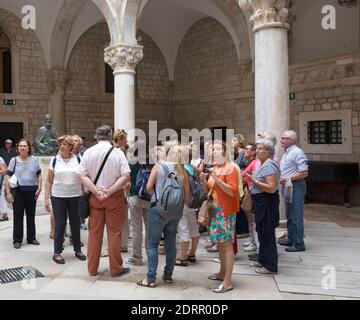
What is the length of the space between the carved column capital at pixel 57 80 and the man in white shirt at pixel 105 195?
1087 cm

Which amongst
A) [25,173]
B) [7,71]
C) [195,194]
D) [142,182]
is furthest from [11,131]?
[195,194]

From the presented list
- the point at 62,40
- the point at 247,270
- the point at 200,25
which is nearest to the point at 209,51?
the point at 200,25

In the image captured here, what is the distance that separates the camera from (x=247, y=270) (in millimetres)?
4297

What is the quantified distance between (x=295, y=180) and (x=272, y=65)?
1.85 meters

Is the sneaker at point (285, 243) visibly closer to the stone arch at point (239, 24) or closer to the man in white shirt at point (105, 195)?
the man in white shirt at point (105, 195)

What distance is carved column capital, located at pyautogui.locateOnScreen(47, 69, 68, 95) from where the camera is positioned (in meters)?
14.1

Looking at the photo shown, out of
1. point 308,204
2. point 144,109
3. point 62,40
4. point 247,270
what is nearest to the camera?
point 247,270

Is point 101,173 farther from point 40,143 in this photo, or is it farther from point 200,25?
point 200,25

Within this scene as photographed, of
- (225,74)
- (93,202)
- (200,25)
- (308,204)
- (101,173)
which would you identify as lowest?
(308,204)

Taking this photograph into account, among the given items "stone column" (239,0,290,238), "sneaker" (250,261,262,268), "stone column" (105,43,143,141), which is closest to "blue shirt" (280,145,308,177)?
"stone column" (239,0,290,238)

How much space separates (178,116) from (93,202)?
12.3 m

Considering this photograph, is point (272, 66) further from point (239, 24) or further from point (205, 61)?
point (205, 61)

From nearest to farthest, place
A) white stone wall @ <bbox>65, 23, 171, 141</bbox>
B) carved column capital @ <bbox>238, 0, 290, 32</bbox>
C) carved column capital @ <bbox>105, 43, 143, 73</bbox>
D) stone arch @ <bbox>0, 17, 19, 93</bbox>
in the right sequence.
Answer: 1. carved column capital @ <bbox>238, 0, 290, 32</bbox>
2. carved column capital @ <bbox>105, 43, 143, 73</bbox>
3. stone arch @ <bbox>0, 17, 19, 93</bbox>
4. white stone wall @ <bbox>65, 23, 171, 141</bbox>

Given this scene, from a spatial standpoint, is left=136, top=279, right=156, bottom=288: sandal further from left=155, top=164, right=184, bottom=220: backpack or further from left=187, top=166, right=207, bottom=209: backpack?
left=187, top=166, right=207, bottom=209: backpack
